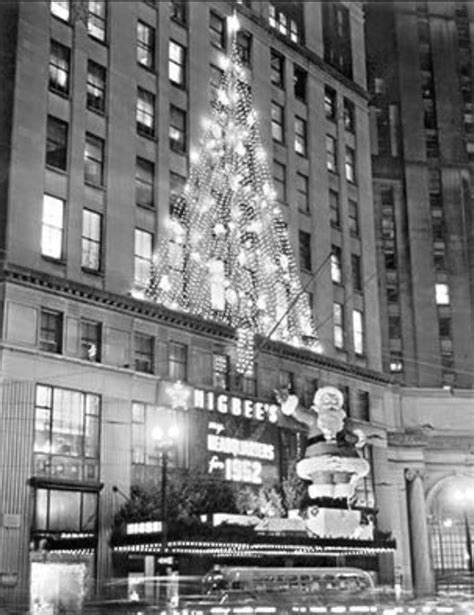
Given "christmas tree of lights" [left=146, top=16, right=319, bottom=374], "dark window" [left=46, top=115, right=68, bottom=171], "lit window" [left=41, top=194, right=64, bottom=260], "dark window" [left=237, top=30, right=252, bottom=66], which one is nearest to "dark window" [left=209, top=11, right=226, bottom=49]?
"christmas tree of lights" [left=146, top=16, right=319, bottom=374]

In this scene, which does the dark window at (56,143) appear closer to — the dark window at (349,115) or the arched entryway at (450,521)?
the dark window at (349,115)

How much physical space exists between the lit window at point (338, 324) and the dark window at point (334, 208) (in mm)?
5473

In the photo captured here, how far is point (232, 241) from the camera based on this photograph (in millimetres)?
48344

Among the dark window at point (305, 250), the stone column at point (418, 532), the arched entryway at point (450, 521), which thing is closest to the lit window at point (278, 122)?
the dark window at point (305, 250)

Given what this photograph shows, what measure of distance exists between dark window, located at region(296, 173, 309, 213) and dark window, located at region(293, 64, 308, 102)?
18.1ft

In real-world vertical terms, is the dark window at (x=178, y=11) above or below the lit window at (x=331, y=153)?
above

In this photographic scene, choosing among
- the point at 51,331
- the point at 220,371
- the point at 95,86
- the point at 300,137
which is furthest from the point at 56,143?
the point at 300,137

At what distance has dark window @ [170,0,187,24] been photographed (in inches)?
2004

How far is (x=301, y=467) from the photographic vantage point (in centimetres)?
2848

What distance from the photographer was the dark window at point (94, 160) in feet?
145

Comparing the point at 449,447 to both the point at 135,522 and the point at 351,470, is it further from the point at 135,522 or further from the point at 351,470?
the point at 351,470

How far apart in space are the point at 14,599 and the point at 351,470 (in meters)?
13.7

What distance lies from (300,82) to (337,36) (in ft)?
26.4

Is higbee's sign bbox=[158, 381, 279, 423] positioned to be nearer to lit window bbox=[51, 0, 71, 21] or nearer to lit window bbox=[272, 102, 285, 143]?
lit window bbox=[272, 102, 285, 143]
